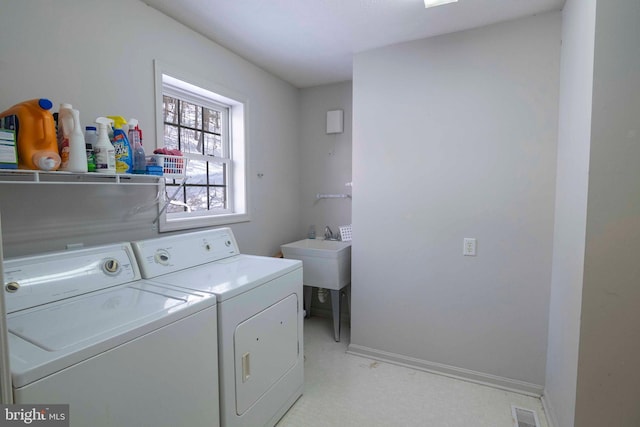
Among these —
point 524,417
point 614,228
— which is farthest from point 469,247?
point 524,417

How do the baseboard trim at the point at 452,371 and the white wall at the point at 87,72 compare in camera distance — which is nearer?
the white wall at the point at 87,72

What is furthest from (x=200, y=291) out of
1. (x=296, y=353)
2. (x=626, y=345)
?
(x=626, y=345)

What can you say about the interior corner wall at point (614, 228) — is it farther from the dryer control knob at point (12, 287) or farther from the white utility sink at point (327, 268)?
the dryer control knob at point (12, 287)

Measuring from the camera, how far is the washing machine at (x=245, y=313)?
4.75 ft

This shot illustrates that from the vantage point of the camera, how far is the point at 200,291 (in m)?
1.40

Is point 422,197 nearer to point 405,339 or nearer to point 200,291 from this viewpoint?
point 405,339

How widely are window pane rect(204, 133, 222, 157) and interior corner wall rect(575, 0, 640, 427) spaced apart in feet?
7.84

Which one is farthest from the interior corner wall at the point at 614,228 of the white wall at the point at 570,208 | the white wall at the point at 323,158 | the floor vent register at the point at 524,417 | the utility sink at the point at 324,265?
the white wall at the point at 323,158

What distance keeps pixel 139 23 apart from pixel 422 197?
2102mm

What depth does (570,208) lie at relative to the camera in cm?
160

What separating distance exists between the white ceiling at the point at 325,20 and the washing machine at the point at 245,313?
1.36 metres

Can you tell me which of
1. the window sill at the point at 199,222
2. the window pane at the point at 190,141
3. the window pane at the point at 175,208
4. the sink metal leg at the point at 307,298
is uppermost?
the window pane at the point at 190,141

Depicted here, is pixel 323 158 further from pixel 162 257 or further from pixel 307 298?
pixel 162 257

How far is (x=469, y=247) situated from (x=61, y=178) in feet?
7.95
